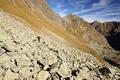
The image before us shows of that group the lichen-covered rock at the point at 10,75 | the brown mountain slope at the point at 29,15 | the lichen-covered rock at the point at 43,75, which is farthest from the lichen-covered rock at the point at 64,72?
the brown mountain slope at the point at 29,15

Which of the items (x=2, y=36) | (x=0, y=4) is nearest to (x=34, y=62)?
(x=2, y=36)

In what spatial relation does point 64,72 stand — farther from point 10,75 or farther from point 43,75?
point 10,75

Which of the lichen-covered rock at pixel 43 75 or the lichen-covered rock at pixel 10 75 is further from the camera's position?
the lichen-covered rock at pixel 43 75

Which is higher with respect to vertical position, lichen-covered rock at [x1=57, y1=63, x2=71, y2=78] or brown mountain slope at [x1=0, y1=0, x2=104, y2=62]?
brown mountain slope at [x1=0, y1=0, x2=104, y2=62]

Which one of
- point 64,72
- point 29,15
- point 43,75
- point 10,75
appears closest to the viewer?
point 10,75

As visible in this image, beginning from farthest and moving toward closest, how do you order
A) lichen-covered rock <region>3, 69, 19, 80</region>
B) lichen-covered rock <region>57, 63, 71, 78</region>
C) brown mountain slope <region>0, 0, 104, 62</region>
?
brown mountain slope <region>0, 0, 104, 62</region>, lichen-covered rock <region>57, 63, 71, 78</region>, lichen-covered rock <region>3, 69, 19, 80</region>

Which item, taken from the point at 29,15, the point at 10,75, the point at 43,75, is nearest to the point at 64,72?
the point at 43,75

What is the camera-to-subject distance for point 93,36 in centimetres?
14412

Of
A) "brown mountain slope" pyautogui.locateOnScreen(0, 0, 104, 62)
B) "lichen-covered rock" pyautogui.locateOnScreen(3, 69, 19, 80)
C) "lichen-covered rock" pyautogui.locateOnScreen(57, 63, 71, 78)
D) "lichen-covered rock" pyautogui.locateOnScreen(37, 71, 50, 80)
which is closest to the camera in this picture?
"lichen-covered rock" pyautogui.locateOnScreen(3, 69, 19, 80)

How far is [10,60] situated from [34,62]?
174 centimetres

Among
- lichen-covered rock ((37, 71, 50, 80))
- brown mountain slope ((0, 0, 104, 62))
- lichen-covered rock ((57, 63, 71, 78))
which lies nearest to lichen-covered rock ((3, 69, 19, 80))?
lichen-covered rock ((37, 71, 50, 80))

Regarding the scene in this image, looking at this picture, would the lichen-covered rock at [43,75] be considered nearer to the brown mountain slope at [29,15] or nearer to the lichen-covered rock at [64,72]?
the lichen-covered rock at [64,72]

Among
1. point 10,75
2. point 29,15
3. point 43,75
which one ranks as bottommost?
point 43,75

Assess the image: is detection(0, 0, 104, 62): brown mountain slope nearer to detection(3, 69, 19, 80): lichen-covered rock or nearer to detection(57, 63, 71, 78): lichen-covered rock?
detection(57, 63, 71, 78): lichen-covered rock
